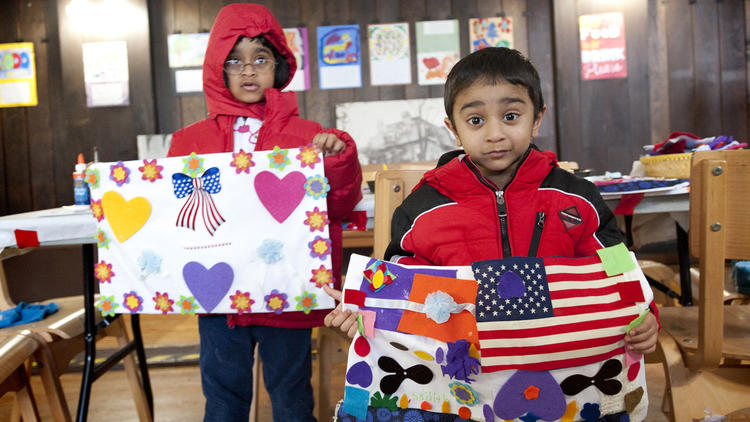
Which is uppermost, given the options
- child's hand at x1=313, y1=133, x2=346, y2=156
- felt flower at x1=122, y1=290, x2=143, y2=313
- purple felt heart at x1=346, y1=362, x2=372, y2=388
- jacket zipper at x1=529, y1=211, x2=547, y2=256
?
child's hand at x1=313, y1=133, x2=346, y2=156

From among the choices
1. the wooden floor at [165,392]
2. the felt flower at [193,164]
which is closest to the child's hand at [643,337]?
the felt flower at [193,164]

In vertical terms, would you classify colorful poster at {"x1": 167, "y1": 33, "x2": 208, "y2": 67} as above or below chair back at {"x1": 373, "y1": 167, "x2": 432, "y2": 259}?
above

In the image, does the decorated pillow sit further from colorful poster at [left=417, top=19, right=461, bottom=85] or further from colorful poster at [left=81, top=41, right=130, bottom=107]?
colorful poster at [left=81, top=41, right=130, bottom=107]

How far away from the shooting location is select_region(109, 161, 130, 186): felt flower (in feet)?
4.41

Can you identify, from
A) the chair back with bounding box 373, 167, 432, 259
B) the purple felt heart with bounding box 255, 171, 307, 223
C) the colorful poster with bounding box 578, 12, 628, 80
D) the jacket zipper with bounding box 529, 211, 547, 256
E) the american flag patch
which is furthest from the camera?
the colorful poster with bounding box 578, 12, 628, 80

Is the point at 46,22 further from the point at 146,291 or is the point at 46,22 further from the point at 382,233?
the point at 382,233

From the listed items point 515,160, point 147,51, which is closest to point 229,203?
point 515,160

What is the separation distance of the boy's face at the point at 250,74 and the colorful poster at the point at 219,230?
0.27 m

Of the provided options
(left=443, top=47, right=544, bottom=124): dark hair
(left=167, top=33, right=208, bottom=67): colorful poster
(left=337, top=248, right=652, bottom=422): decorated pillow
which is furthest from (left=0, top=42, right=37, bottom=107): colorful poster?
(left=337, top=248, right=652, bottom=422): decorated pillow

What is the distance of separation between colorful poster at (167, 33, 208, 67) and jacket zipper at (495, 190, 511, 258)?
369 centimetres

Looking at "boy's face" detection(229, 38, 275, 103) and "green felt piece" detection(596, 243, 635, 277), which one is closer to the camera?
"green felt piece" detection(596, 243, 635, 277)

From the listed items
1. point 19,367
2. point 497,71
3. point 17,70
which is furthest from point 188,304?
point 17,70

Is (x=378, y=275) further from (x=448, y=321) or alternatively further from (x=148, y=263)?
(x=148, y=263)

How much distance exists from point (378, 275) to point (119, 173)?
832 millimetres
